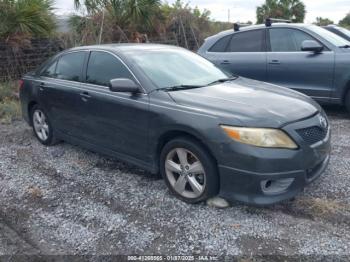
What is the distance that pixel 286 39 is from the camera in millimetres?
7004

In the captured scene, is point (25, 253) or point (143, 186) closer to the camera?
point (25, 253)

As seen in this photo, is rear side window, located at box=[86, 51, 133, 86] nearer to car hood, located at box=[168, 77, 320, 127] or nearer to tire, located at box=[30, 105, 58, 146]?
car hood, located at box=[168, 77, 320, 127]

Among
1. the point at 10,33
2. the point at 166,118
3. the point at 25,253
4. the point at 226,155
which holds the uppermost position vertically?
the point at 10,33

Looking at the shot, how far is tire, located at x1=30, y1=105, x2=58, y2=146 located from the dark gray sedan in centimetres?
36

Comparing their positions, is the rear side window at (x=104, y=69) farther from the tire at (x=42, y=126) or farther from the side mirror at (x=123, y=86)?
the tire at (x=42, y=126)

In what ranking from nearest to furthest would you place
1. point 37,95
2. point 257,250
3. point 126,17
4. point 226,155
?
point 257,250
point 226,155
point 37,95
point 126,17

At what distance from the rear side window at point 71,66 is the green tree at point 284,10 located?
15.8 meters

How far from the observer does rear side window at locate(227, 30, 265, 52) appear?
7.28m

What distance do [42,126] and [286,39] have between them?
14.2 feet

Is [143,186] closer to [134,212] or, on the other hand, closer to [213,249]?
[134,212]

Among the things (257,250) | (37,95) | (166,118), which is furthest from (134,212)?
(37,95)

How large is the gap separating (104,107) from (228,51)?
384 centimetres

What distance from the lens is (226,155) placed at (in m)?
3.45

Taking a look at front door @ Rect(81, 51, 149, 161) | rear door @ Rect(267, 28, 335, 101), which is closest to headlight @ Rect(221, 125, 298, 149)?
front door @ Rect(81, 51, 149, 161)
